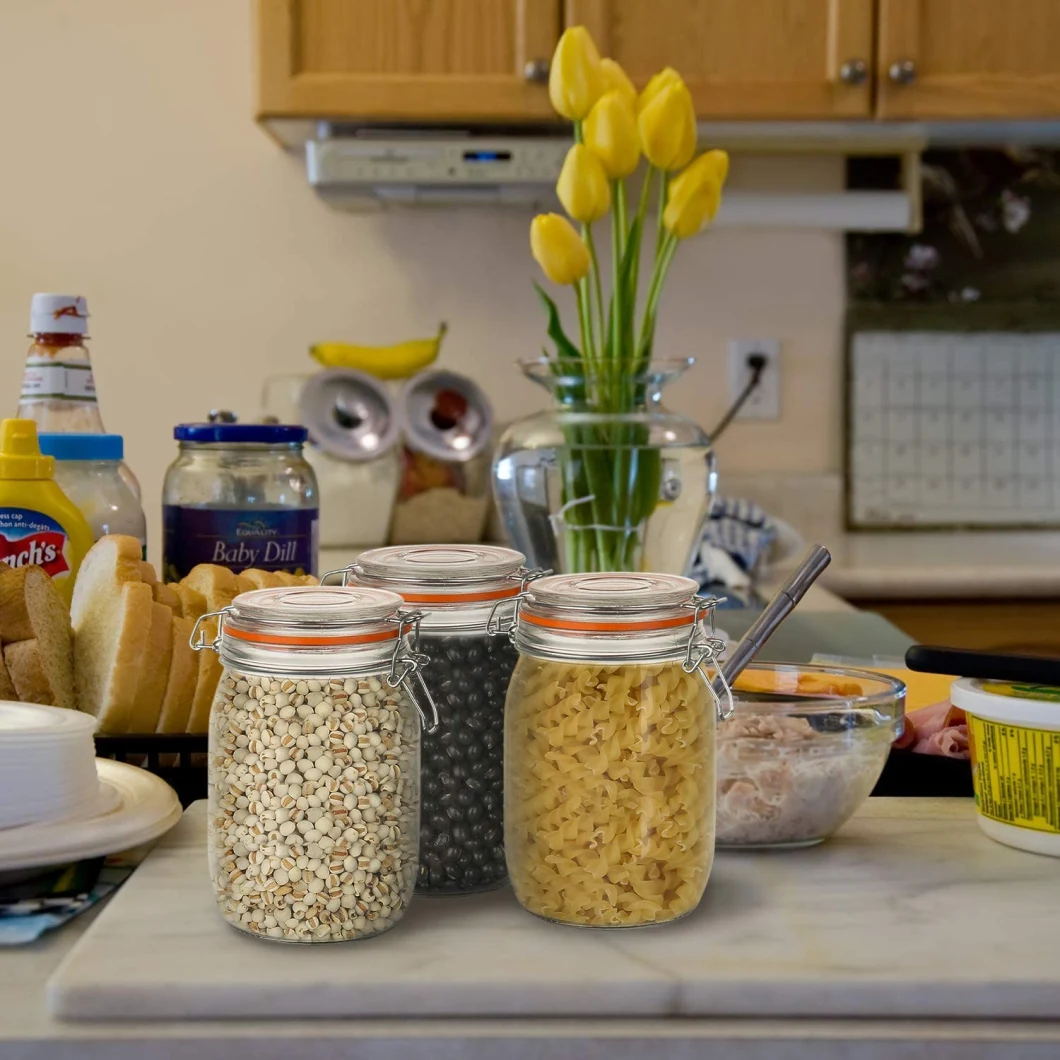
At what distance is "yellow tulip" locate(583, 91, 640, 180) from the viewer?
1125mm

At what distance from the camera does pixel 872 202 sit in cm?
256

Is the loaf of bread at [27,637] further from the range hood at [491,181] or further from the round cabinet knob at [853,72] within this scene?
the round cabinet knob at [853,72]

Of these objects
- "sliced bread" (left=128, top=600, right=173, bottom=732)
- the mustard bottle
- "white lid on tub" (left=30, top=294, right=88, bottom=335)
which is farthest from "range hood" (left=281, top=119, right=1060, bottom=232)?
"sliced bread" (left=128, top=600, right=173, bottom=732)

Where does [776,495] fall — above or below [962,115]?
below

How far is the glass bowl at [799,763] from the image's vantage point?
0.70 m

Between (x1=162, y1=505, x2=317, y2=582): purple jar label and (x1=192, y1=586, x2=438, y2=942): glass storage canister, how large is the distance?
36 cm

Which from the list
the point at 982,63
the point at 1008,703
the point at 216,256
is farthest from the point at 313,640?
the point at 216,256

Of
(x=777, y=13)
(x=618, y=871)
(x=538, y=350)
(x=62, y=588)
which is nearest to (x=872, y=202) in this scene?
(x=777, y=13)

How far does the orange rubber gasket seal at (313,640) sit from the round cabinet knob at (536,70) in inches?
71.6

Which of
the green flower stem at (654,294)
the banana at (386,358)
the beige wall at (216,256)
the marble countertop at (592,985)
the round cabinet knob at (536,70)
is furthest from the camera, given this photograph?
the beige wall at (216,256)

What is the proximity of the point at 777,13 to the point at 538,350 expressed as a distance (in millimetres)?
805

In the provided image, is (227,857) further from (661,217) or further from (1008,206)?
(1008,206)

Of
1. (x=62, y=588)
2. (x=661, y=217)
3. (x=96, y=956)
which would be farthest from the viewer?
(x=661, y=217)

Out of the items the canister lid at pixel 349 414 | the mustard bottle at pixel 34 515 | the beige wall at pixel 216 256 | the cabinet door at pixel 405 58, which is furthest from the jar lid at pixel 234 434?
the beige wall at pixel 216 256
